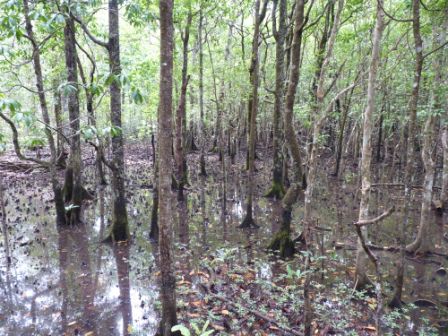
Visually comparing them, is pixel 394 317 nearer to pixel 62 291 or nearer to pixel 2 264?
pixel 62 291

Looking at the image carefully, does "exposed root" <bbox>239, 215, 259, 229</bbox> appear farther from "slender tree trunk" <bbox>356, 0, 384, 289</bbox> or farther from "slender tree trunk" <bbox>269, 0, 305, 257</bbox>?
"slender tree trunk" <bbox>356, 0, 384, 289</bbox>

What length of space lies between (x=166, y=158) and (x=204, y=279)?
11.1ft

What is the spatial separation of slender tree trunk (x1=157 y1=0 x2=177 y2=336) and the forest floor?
0.78 meters

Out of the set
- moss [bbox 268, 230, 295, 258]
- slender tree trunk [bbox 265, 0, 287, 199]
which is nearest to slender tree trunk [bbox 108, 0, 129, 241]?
moss [bbox 268, 230, 295, 258]

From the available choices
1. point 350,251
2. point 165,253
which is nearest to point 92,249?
point 165,253

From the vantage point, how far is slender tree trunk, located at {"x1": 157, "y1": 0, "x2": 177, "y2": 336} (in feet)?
13.3

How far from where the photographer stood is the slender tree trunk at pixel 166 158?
4043 millimetres

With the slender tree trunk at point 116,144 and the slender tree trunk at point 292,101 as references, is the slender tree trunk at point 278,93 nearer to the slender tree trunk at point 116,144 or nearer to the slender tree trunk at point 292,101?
the slender tree trunk at point 292,101

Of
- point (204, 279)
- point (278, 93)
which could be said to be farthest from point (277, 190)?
point (204, 279)

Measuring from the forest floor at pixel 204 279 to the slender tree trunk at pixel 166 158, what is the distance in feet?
2.57

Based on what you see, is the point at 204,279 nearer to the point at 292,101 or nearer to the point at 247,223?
the point at 247,223

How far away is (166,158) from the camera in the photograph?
4230 mm

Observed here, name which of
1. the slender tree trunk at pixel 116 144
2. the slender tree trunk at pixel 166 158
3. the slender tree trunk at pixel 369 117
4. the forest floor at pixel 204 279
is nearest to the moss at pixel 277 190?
the forest floor at pixel 204 279

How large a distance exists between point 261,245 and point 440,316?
4068 mm
